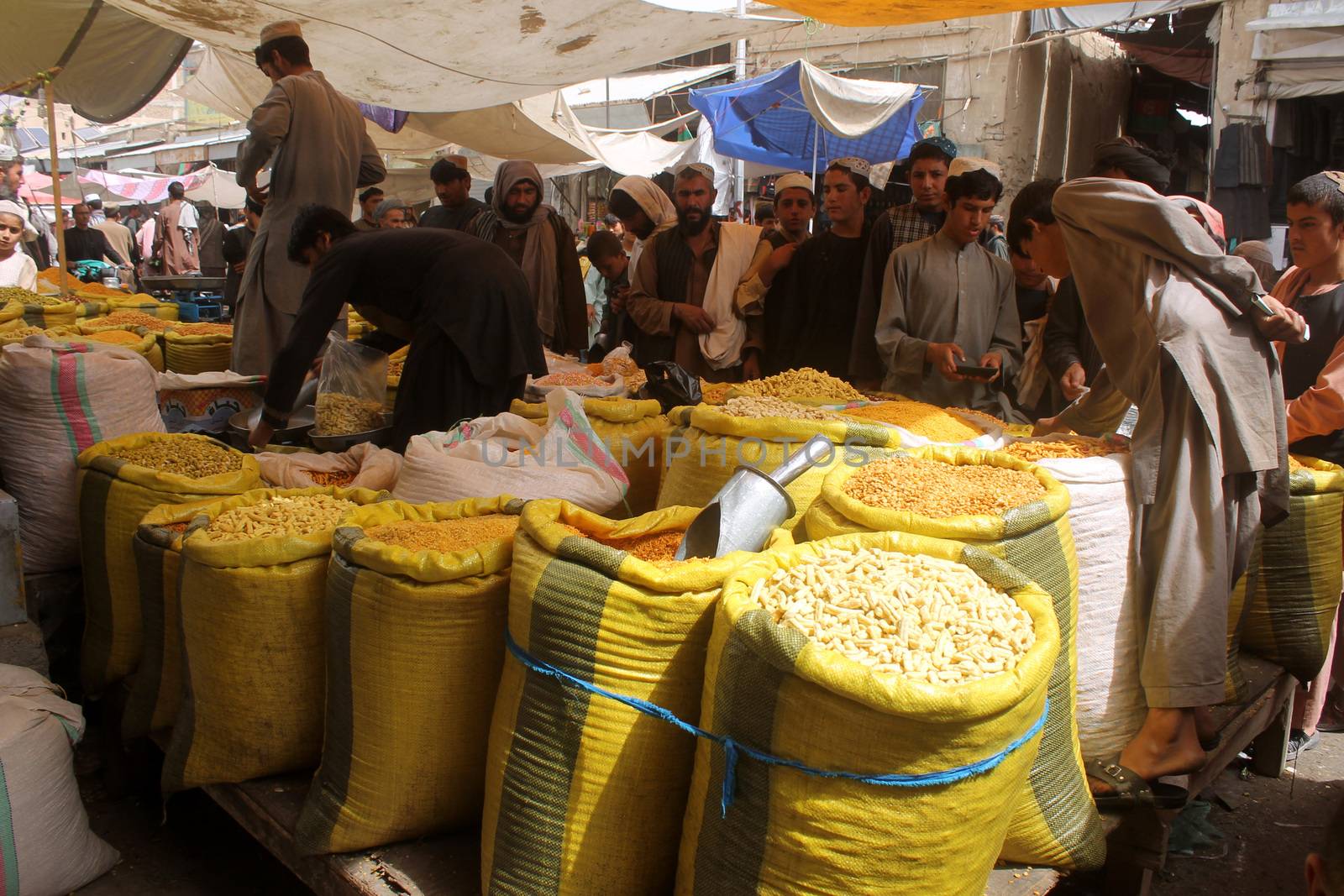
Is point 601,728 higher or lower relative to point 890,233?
lower

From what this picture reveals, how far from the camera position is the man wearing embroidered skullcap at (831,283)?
13.4 ft

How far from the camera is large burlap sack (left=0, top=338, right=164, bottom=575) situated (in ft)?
8.97

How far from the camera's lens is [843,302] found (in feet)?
13.3

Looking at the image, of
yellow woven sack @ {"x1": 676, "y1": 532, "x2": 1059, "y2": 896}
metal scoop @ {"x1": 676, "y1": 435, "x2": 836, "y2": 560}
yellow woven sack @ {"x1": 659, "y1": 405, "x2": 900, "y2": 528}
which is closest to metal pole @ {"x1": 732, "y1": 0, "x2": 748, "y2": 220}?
yellow woven sack @ {"x1": 659, "y1": 405, "x2": 900, "y2": 528}

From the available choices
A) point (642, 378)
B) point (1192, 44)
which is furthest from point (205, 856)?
point (1192, 44)

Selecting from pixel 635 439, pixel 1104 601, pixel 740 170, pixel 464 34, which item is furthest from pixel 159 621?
pixel 740 170

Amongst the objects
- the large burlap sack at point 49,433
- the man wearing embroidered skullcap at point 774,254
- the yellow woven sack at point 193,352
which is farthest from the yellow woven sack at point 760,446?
the yellow woven sack at point 193,352

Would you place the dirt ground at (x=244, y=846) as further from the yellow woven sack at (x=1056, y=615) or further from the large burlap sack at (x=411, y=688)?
the large burlap sack at (x=411, y=688)

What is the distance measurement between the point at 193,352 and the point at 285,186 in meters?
0.92

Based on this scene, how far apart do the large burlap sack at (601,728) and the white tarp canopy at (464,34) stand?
3.32 m

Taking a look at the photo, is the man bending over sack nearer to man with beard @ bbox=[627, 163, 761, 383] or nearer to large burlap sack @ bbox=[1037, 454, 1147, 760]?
man with beard @ bbox=[627, 163, 761, 383]

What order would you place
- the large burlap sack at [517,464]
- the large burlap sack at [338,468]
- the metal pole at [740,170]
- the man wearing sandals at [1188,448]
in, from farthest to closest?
the metal pole at [740,170], the large burlap sack at [338,468], the large burlap sack at [517,464], the man wearing sandals at [1188,448]

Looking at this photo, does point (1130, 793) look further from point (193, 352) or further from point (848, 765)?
point (193, 352)

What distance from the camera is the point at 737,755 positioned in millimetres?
1277
